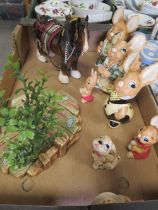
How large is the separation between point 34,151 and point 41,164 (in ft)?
0.13

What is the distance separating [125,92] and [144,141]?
113mm

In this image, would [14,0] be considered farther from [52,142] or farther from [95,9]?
[52,142]

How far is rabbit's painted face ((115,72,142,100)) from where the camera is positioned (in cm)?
48

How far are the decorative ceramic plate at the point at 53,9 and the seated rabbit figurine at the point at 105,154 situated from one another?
504mm

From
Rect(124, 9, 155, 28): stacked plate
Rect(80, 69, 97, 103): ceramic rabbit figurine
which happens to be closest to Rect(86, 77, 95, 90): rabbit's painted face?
Rect(80, 69, 97, 103): ceramic rabbit figurine

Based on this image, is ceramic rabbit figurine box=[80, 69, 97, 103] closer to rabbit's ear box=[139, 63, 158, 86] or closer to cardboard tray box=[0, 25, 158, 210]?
cardboard tray box=[0, 25, 158, 210]

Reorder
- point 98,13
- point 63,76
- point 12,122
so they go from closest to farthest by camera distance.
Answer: point 12,122, point 63,76, point 98,13

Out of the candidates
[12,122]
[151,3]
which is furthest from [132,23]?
[12,122]

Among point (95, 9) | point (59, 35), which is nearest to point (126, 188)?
point (59, 35)

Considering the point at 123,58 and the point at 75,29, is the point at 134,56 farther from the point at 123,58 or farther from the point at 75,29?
the point at 75,29

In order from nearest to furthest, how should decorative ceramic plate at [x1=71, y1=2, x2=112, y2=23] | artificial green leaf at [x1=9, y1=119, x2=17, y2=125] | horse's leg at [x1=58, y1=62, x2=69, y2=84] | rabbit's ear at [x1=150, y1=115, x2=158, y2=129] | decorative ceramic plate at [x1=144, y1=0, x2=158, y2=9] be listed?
artificial green leaf at [x1=9, y1=119, x2=17, y2=125] < rabbit's ear at [x1=150, y1=115, x2=158, y2=129] < horse's leg at [x1=58, y1=62, x2=69, y2=84] < decorative ceramic plate at [x1=71, y1=2, x2=112, y2=23] < decorative ceramic plate at [x1=144, y1=0, x2=158, y2=9]

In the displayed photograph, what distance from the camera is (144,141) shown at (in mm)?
465

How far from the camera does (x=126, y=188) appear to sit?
0.48 metres

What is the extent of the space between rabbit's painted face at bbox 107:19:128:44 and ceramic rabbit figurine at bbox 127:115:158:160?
260 mm
